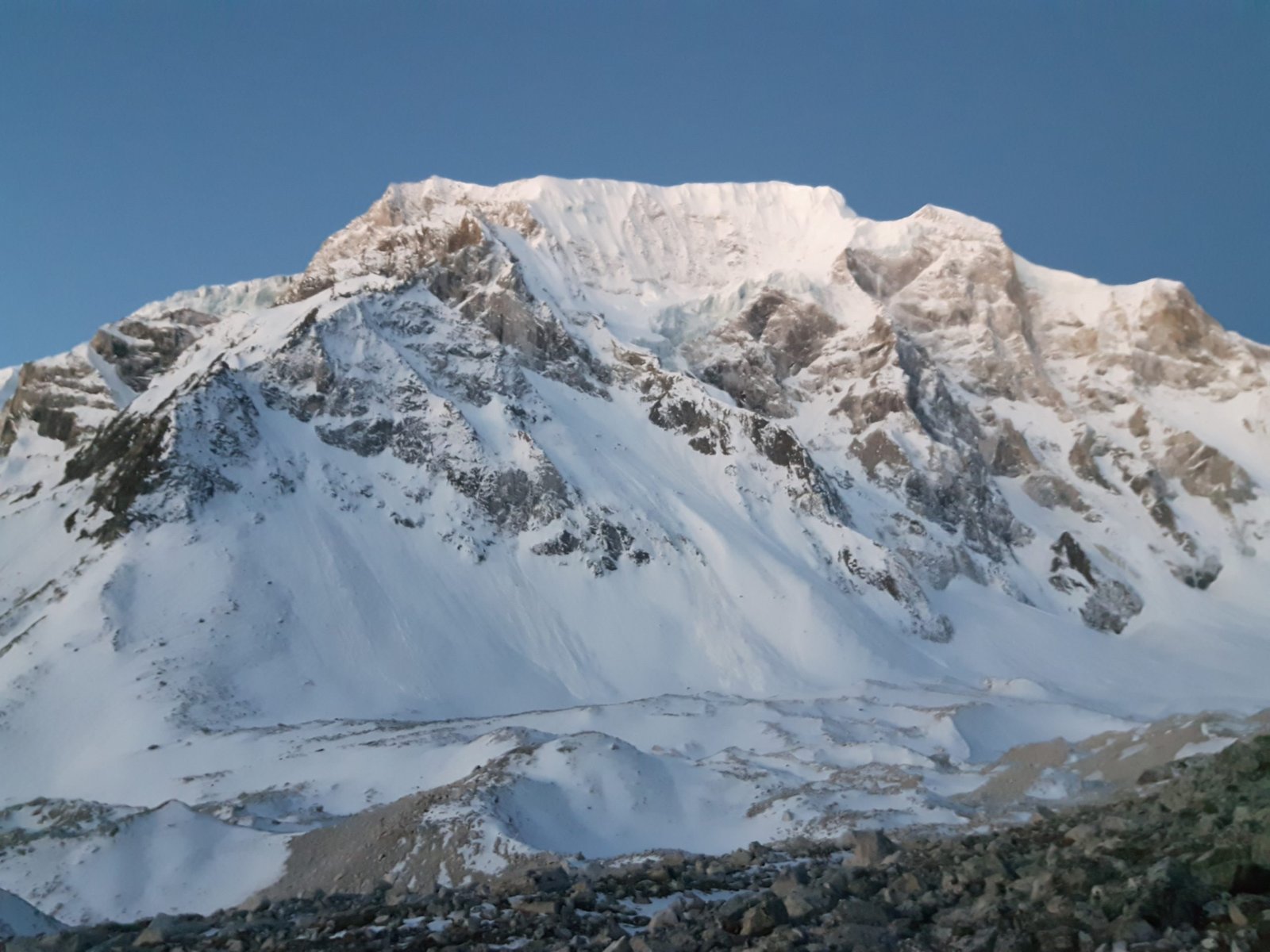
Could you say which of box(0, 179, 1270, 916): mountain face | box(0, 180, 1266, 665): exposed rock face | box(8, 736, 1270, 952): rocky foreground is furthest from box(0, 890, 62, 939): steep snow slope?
box(0, 180, 1266, 665): exposed rock face

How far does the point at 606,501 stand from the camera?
10100cm

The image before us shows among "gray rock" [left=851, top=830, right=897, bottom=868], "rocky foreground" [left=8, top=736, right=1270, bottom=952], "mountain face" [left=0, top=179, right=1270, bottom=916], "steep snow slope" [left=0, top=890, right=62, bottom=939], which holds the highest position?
"mountain face" [left=0, top=179, right=1270, bottom=916]

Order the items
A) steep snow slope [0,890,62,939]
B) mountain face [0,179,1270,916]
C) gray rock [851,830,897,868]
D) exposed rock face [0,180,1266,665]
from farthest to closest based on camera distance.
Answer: exposed rock face [0,180,1266,665]
mountain face [0,179,1270,916]
gray rock [851,830,897,868]
steep snow slope [0,890,62,939]

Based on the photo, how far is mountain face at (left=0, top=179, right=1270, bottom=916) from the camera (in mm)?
70125

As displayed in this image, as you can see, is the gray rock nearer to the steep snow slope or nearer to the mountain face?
the steep snow slope

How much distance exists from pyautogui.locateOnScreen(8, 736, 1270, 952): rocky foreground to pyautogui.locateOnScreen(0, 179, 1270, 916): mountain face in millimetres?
17258

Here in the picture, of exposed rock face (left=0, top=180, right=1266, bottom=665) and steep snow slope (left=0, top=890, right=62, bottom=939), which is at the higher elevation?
exposed rock face (left=0, top=180, right=1266, bottom=665)

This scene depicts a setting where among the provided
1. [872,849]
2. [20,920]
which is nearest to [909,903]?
[872,849]

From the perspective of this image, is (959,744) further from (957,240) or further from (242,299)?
(242,299)

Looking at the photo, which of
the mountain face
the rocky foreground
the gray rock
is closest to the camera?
the rocky foreground

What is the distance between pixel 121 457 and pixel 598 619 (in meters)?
43.5

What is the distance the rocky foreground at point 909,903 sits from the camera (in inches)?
335

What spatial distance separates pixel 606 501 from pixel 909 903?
297 ft

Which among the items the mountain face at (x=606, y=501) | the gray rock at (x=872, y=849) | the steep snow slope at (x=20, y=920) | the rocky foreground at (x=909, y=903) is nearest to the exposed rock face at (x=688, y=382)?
the mountain face at (x=606, y=501)
